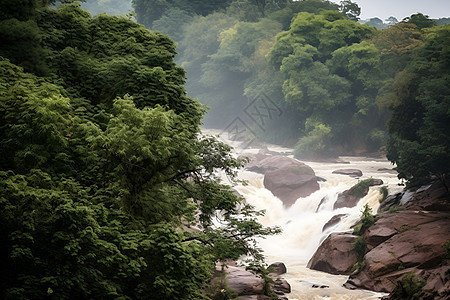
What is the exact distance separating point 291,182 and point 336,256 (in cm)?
1020

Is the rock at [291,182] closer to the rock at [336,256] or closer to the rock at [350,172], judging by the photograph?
the rock at [350,172]

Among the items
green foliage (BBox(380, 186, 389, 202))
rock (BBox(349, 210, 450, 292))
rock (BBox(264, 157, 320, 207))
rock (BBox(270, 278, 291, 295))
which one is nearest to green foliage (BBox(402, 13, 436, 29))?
rock (BBox(264, 157, 320, 207))

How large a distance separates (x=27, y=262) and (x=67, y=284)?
68 cm

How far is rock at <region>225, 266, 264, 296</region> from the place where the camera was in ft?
46.3

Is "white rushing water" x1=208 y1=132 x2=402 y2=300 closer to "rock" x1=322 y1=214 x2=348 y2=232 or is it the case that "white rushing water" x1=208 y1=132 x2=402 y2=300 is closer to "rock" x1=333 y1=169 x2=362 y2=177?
"rock" x1=322 y1=214 x2=348 y2=232

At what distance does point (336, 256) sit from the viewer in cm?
1850

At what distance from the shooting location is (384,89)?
120 feet

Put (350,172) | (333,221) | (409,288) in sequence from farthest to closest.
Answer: (350,172) < (333,221) < (409,288)

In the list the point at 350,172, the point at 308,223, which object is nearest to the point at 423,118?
the point at 308,223

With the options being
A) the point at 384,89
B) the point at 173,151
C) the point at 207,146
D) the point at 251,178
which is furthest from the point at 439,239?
the point at 384,89

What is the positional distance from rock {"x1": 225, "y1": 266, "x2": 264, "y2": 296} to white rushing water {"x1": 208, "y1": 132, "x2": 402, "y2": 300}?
1.69m

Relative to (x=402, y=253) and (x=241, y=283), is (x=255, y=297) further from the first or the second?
(x=402, y=253)

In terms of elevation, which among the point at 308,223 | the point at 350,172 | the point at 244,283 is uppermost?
the point at 350,172

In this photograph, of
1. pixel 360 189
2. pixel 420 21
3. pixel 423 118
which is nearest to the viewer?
pixel 423 118
